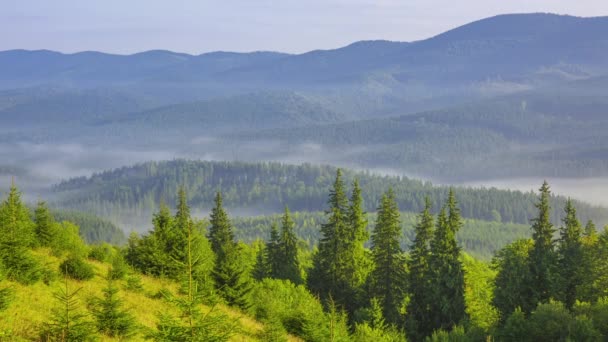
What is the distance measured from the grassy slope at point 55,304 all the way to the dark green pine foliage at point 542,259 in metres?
29.1

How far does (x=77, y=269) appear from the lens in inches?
1362

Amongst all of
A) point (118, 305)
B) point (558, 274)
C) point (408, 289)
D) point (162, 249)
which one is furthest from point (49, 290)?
point (558, 274)

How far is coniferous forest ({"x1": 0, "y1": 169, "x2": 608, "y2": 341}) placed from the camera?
26219mm

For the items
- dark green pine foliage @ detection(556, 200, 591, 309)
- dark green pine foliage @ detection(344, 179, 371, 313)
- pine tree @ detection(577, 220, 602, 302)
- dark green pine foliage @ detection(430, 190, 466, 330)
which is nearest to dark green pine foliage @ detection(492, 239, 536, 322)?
dark green pine foliage @ detection(556, 200, 591, 309)

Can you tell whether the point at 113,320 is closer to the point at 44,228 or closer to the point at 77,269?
the point at 77,269

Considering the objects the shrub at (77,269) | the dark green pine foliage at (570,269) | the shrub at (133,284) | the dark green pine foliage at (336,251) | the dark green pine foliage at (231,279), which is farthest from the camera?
the dark green pine foliage at (336,251)

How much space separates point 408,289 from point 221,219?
24130 millimetres

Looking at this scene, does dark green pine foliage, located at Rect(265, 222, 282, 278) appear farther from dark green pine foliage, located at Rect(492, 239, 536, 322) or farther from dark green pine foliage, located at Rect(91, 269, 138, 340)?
dark green pine foliage, located at Rect(91, 269, 138, 340)

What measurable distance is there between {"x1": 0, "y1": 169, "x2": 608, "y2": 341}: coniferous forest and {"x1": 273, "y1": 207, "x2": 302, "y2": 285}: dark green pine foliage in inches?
6.8

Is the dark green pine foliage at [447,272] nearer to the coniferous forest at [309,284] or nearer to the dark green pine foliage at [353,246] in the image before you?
the coniferous forest at [309,284]

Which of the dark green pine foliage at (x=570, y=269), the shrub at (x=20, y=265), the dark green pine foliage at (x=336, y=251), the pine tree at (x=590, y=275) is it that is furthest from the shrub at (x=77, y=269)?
the pine tree at (x=590, y=275)

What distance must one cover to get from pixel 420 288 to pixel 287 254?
18126 mm

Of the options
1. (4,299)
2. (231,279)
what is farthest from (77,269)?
(231,279)

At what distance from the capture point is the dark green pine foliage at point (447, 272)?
5666 cm
